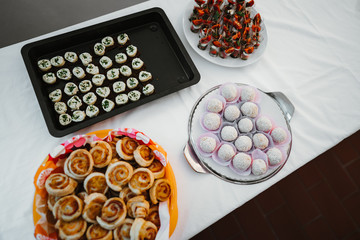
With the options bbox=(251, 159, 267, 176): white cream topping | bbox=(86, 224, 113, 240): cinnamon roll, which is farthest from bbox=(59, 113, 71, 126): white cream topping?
bbox=(251, 159, 267, 176): white cream topping

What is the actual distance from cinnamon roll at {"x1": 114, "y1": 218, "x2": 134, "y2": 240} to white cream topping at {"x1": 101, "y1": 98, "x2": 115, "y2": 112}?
19.2 inches

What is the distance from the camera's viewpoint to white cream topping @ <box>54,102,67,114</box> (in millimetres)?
977

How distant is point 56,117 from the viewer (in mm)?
979

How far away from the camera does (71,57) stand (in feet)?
3.53

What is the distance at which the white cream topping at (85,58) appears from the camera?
108 centimetres

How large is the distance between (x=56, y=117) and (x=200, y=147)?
0.61m

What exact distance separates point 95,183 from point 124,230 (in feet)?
0.57

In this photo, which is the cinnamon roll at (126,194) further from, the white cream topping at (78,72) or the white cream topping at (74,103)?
the white cream topping at (78,72)

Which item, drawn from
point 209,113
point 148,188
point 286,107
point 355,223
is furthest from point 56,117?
point 355,223

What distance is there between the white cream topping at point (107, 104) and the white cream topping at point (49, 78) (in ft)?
0.76

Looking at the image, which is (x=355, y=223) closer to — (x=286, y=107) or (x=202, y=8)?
(x=286, y=107)

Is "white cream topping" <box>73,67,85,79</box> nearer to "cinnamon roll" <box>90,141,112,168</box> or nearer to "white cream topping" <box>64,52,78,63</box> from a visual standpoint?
"white cream topping" <box>64,52,78,63</box>

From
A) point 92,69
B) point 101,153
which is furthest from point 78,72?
point 101,153

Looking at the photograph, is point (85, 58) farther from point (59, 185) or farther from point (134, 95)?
point (59, 185)
